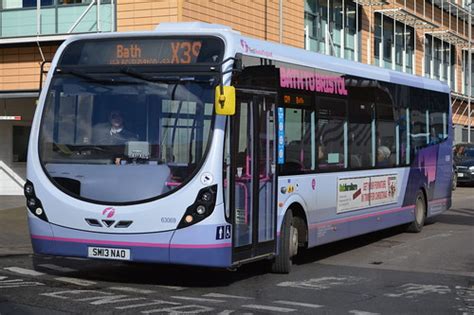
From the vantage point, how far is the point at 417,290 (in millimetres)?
9102

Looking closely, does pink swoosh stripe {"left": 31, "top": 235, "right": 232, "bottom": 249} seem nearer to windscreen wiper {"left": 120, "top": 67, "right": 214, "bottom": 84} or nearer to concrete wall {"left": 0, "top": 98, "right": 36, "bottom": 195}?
windscreen wiper {"left": 120, "top": 67, "right": 214, "bottom": 84}

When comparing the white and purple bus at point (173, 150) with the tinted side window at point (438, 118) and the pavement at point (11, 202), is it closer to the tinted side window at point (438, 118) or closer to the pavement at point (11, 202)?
the tinted side window at point (438, 118)

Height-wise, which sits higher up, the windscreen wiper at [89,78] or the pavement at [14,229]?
the windscreen wiper at [89,78]

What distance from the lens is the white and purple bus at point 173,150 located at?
27.2 feet

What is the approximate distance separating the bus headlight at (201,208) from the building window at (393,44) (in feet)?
84.4

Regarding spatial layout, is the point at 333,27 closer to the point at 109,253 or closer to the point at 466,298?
the point at 466,298

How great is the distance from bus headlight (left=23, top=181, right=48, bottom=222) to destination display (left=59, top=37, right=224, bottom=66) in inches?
61.6

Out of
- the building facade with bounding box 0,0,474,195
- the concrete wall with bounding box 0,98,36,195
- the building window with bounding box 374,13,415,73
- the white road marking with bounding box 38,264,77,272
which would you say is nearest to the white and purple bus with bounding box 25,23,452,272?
the white road marking with bounding box 38,264,77,272

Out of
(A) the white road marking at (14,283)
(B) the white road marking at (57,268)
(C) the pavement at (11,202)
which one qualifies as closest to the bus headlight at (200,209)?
(A) the white road marking at (14,283)

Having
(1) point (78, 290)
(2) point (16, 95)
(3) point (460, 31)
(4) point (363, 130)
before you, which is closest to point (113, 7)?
(2) point (16, 95)

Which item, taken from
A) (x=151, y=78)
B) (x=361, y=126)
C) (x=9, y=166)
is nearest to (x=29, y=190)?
(x=151, y=78)

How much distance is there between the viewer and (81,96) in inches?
352

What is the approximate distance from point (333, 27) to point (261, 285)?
69.6 ft

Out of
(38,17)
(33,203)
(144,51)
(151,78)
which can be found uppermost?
(38,17)
